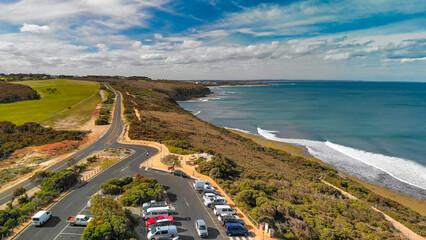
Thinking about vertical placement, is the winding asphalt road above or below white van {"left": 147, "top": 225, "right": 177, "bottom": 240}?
below

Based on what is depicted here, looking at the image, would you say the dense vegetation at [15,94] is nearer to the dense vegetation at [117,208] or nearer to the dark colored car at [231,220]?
the dense vegetation at [117,208]

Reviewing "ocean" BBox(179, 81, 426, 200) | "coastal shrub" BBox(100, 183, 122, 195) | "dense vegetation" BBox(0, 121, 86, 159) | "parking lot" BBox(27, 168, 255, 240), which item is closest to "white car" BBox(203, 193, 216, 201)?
"parking lot" BBox(27, 168, 255, 240)

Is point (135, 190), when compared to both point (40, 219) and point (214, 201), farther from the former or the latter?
point (214, 201)

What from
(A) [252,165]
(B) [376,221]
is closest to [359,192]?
(B) [376,221]

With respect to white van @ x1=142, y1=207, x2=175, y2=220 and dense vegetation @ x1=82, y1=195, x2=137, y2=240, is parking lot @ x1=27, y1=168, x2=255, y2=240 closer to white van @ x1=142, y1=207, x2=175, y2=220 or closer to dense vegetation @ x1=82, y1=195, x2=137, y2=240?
white van @ x1=142, y1=207, x2=175, y2=220

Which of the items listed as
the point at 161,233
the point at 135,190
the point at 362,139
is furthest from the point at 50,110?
the point at 362,139

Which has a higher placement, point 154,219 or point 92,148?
point 154,219
